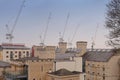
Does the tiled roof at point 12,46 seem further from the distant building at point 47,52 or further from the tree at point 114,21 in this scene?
the tree at point 114,21

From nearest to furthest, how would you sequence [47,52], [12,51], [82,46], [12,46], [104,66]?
[47,52], [104,66], [82,46], [12,51], [12,46]

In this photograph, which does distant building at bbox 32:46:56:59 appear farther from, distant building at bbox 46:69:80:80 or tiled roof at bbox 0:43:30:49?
tiled roof at bbox 0:43:30:49

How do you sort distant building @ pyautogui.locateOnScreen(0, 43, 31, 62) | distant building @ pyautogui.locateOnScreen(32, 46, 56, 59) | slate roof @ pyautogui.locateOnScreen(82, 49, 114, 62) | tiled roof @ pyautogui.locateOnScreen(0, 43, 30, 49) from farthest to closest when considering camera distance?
tiled roof @ pyautogui.locateOnScreen(0, 43, 30, 49) < distant building @ pyautogui.locateOnScreen(0, 43, 31, 62) < slate roof @ pyautogui.locateOnScreen(82, 49, 114, 62) < distant building @ pyautogui.locateOnScreen(32, 46, 56, 59)

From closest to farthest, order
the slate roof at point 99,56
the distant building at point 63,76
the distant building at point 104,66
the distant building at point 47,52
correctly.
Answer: the distant building at point 63,76, the distant building at point 47,52, the distant building at point 104,66, the slate roof at point 99,56

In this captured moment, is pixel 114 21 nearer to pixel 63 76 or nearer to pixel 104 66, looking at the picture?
A: pixel 63 76

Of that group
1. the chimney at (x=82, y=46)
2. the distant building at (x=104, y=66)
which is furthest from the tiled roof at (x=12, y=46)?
the distant building at (x=104, y=66)

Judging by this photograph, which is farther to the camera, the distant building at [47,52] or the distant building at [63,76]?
the distant building at [47,52]

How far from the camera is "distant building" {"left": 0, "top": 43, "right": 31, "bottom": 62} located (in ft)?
185

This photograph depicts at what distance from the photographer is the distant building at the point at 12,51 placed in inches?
2216

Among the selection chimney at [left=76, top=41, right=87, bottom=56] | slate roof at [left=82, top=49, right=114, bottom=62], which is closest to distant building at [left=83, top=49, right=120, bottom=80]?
slate roof at [left=82, top=49, right=114, bottom=62]

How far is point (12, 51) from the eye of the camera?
189 feet

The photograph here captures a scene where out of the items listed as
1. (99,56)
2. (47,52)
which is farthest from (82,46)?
(47,52)

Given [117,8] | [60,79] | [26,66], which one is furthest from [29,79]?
[117,8]

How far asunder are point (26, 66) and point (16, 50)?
2677 cm
